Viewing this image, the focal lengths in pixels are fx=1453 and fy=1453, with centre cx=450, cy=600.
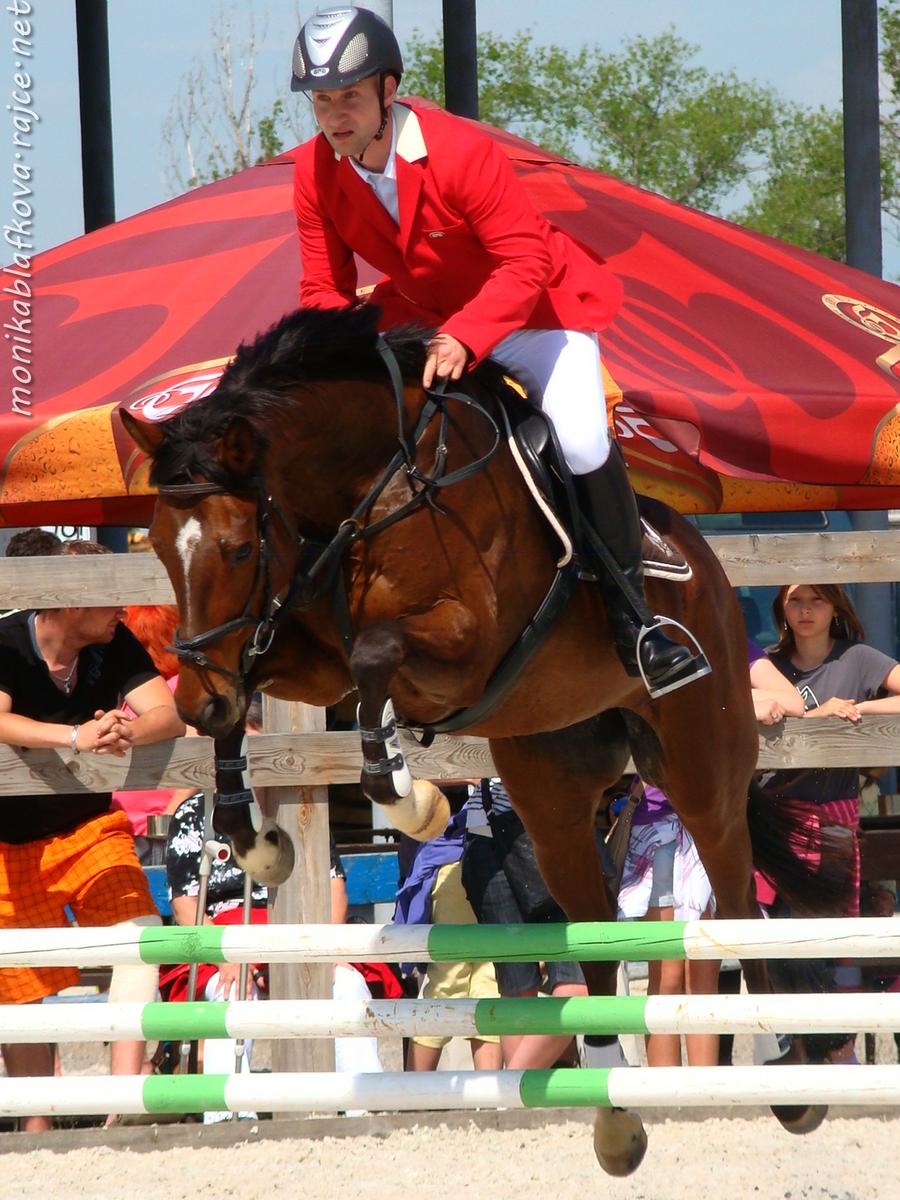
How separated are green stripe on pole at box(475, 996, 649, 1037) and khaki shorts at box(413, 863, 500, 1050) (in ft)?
5.83

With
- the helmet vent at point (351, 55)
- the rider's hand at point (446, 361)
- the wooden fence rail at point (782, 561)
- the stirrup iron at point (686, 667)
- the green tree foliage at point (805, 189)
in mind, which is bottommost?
the stirrup iron at point (686, 667)

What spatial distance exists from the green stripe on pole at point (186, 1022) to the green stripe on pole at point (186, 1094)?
90 millimetres

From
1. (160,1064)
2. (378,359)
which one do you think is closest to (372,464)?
(378,359)

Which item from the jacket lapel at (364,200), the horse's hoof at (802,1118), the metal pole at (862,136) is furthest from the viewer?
the metal pole at (862,136)

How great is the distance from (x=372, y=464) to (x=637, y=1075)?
1427 mm

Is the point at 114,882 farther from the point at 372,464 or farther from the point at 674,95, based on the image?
the point at 674,95

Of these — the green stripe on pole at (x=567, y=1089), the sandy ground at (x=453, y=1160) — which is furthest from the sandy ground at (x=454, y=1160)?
the green stripe on pole at (x=567, y=1089)

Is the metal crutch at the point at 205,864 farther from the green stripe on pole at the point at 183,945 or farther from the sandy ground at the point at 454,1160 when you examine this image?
the green stripe on pole at the point at 183,945

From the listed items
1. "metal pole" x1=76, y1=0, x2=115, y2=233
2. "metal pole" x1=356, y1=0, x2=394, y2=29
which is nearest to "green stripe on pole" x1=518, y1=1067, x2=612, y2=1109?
"metal pole" x1=356, y1=0, x2=394, y2=29

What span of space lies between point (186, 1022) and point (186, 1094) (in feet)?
0.49

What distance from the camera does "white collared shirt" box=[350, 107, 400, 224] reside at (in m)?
3.26

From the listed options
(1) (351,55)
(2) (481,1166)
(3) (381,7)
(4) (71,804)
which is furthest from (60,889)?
(3) (381,7)

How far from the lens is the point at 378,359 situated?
3279 mm

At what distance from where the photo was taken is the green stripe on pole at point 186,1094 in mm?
3035
